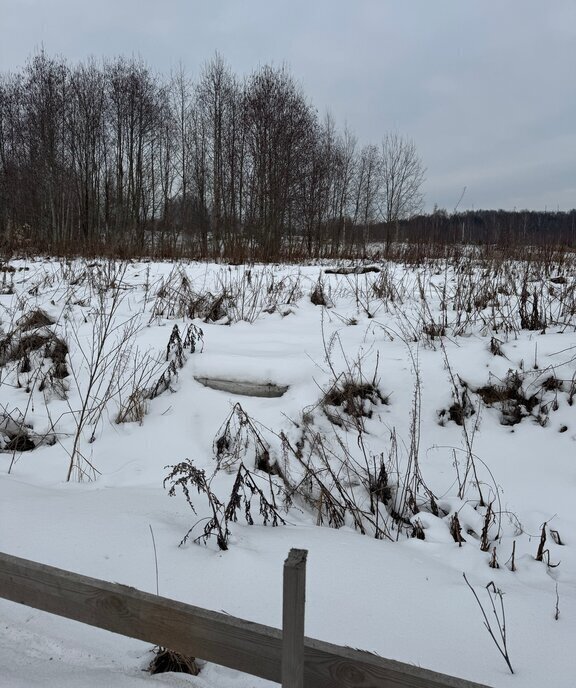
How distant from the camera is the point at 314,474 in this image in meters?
2.58

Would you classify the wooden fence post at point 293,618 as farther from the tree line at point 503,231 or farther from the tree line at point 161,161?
the tree line at point 161,161

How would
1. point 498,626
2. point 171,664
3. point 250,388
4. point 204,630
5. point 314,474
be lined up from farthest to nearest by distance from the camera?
point 250,388, point 314,474, point 498,626, point 171,664, point 204,630

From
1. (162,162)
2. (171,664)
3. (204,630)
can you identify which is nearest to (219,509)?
(171,664)

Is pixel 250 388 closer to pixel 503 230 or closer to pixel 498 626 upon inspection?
pixel 498 626

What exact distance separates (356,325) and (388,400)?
4.47 ft

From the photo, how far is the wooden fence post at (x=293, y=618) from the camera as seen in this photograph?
879mm

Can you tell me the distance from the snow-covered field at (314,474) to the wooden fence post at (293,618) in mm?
632

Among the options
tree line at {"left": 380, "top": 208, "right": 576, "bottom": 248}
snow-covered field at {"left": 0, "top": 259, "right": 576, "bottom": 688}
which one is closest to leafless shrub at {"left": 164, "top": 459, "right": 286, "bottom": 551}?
snow-covered field at {"left": 0, "top": 259, "right": 576, "bottom": 688}

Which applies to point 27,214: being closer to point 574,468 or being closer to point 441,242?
point 441,242

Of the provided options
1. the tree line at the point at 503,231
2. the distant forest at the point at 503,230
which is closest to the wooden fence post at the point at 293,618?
the tree line at the point at 503,231

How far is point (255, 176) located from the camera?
63.5 feet

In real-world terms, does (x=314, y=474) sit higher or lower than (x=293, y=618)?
lower

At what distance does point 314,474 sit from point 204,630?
1.53 m

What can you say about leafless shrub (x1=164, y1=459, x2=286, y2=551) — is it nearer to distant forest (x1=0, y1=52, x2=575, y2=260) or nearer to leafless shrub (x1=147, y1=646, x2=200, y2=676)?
leafless shrub (x1=147, y1=646, x2=200, y2=676)
